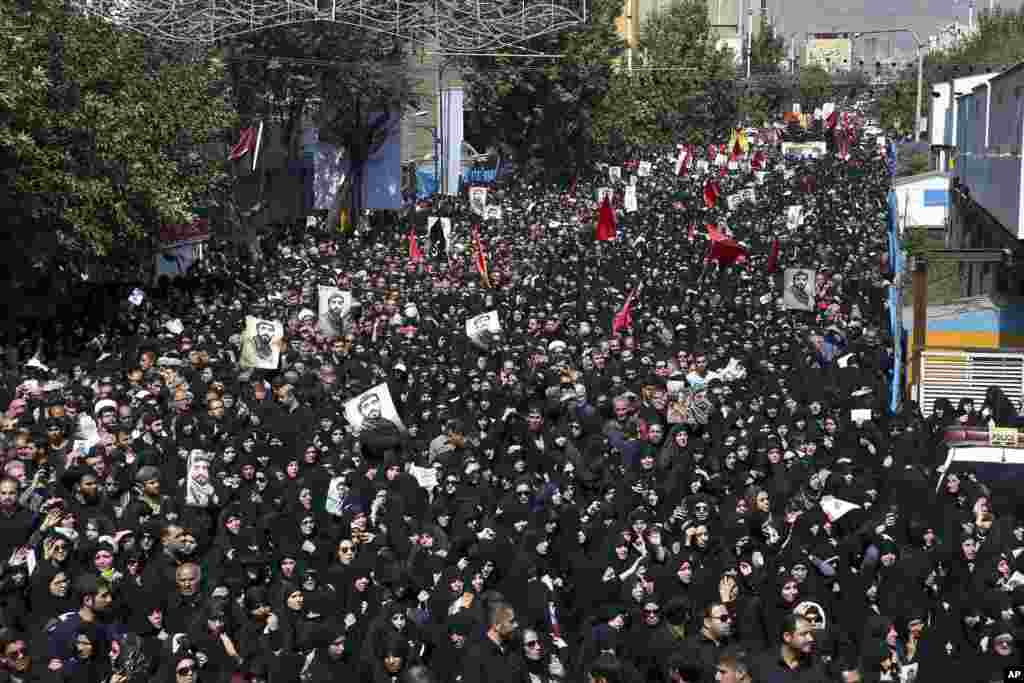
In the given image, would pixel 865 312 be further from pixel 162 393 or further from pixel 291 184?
pixel 291 184

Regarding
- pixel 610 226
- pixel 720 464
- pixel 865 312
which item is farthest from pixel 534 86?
pixel 720 464

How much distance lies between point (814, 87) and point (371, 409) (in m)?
96.2

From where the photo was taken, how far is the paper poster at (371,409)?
16.2m

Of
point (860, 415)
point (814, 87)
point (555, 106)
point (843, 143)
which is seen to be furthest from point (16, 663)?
point (814, 87)

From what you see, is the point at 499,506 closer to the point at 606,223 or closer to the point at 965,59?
the point at 606,223

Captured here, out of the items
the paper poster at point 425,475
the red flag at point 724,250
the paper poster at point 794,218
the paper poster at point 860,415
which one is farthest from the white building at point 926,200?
the paper poster at point 425,475

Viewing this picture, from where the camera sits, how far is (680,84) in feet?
258

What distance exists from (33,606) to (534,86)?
4865cm

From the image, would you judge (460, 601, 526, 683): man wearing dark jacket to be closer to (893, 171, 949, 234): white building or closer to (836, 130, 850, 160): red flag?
(893, 171, 949, 234): white building

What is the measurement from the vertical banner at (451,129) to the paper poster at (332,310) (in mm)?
20585

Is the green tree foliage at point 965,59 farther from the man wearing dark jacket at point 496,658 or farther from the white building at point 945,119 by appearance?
the man wearing dark jacket at point 496,658

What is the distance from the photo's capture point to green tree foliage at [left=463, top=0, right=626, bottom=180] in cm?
5809

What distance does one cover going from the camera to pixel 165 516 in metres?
12.1

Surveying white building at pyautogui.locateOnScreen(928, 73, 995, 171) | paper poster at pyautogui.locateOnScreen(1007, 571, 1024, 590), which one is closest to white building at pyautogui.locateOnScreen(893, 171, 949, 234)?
white building at pyautogui.locateOnScreen(928, 73, 995, 171)
